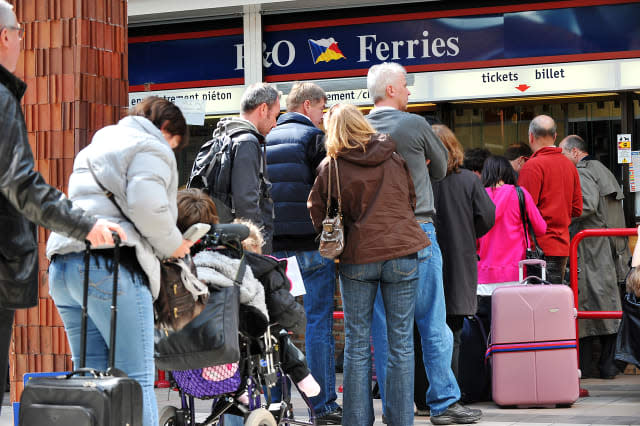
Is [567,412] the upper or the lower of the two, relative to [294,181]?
lower

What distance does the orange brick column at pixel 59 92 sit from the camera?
580cm

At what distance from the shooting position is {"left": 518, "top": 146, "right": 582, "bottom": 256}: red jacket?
330 inches

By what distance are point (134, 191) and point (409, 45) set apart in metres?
6.83

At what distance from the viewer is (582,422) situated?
675cm

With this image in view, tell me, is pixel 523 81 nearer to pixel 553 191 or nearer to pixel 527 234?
pixel 553 191

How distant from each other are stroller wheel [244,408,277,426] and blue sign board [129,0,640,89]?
5874 mm

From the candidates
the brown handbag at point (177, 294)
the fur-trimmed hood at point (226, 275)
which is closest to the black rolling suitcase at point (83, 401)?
the brown handbag at point (177, 294)

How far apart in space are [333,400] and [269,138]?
1740 millimetres

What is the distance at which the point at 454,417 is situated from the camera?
21.7 feet

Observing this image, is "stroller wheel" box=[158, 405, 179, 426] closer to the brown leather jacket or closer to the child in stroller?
the child in stroller

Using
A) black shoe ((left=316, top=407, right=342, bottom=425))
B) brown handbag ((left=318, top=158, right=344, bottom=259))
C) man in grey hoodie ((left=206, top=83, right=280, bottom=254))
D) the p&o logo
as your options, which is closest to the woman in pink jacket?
black shoe ((left=316, top=407, right=342, bottom=425))

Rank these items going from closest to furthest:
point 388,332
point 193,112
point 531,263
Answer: point 388,332 → point 531,263 → point 193,112

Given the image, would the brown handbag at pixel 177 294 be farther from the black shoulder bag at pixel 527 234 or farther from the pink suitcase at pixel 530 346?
the black shoulder bag at pixel 527 234

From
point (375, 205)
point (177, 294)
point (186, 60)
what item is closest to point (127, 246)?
point (177, 294)
